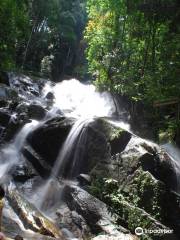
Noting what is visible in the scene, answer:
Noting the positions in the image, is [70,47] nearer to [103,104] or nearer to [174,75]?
[103,104]

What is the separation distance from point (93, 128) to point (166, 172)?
12.6 feet

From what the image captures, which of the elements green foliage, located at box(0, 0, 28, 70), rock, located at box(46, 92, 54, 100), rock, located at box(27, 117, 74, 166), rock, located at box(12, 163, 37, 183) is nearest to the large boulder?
rock, located at box(27, 117, 74, 166)

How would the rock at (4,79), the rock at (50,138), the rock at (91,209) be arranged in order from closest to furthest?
the rock at (91,209)
the rock at (50,138)
the rock at (4,79)

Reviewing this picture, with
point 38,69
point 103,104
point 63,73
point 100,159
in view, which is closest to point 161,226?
point 100,159

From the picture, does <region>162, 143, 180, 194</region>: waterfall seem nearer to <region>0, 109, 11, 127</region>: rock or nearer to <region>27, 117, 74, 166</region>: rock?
<region>27, 117, 74, 166</region>: rock

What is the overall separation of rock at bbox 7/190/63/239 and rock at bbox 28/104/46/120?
792cm

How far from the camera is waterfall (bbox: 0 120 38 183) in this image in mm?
15534

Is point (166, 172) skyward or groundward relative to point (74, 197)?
skyward

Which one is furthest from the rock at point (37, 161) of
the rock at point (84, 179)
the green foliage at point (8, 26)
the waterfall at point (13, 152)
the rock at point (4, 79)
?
the rock at point (4, 79)

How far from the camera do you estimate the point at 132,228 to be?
11391mm

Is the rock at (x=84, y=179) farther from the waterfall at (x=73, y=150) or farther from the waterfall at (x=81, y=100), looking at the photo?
the waterfall at (x=81, y=100)

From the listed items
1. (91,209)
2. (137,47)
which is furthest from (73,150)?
(137,47)

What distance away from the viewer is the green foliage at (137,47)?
1881 cm

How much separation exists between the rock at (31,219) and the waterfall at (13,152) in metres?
2.41
